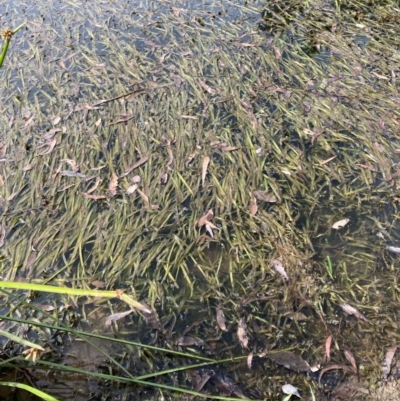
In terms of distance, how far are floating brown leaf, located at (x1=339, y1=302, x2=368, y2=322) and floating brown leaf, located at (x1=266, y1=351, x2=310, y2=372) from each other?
35 cm

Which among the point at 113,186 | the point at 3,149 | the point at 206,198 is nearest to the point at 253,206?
the point at 206,198

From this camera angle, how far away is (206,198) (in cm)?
264

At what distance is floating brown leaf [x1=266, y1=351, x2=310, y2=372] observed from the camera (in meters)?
1.91

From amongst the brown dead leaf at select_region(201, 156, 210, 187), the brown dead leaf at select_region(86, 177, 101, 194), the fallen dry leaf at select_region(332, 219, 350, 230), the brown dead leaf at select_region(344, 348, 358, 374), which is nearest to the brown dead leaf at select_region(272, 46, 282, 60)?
the brown dead leaf at select_region(201, 156, 210, 187)

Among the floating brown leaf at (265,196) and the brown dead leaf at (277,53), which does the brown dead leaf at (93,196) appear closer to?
the floating brown leaf at (265,196)

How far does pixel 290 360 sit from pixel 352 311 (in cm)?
41

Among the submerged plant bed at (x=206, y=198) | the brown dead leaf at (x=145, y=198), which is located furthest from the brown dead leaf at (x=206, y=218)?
the brown dead leaf at (x=145, y=198)

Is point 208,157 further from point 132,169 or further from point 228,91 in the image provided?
point 228,91

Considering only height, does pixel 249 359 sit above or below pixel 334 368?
below

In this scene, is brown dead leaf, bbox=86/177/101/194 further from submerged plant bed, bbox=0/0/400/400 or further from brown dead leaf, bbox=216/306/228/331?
brown dead leaf, bbox=216/306/228/331

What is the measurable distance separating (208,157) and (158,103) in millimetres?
751

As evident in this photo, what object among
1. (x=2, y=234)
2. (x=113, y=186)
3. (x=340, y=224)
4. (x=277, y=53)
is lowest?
(x=2, y=234)

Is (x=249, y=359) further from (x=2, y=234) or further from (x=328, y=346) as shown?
(x=2, y=234)

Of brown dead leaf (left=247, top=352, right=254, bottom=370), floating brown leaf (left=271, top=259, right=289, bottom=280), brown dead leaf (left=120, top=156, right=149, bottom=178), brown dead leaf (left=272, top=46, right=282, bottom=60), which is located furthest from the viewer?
brown dead leaf (left=272, top=46, right=282, bottom=60)
